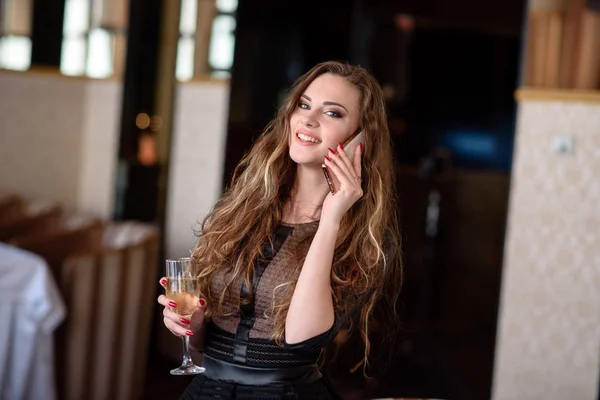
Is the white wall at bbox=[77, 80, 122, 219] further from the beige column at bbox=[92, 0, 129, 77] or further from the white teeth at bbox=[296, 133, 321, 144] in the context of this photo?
the white teeth at bbox=[296, 133, 321, 144]

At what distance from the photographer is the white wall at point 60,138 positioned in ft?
19.2

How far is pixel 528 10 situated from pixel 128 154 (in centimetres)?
274

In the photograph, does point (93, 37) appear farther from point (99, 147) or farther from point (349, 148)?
point (349, 148)

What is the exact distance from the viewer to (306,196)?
1.83 meters

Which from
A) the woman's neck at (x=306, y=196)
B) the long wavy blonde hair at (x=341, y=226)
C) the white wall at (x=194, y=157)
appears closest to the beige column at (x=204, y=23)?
the white wall at (x=194, y=157)

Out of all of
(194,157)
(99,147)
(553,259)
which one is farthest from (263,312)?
(99,147)

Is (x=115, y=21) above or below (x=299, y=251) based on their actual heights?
above

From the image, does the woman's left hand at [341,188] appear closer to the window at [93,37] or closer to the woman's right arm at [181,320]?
the woman's right arm at [181,320]

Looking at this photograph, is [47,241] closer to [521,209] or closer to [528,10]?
[521,209]

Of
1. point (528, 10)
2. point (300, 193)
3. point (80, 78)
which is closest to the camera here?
point (300, 193)

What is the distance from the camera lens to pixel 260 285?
1.72m

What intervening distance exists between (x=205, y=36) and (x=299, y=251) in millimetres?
3888

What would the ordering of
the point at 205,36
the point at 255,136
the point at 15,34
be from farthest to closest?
the point at 15,34 → the point at 205,36 → the point at 255,136

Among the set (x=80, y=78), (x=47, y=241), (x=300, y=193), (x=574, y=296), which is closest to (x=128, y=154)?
(x=80, y=78)
